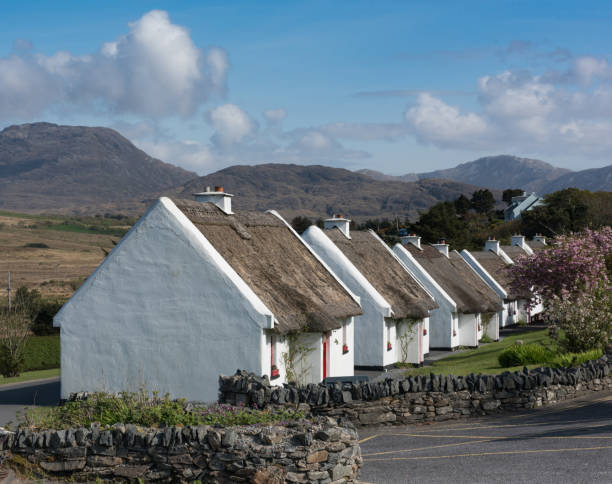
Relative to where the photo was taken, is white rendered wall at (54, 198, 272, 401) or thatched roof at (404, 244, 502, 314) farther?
thatched roof at (404, 244, 502, 314)

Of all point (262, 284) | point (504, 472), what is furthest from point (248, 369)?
point (504, 472)

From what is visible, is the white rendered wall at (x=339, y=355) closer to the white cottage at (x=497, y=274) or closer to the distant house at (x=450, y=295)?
the distant house at (x=450, y=295)

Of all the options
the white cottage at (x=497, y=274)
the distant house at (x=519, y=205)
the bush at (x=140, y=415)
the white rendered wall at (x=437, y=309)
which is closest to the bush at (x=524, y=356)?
the white rendered wall at (x=437, y=309)

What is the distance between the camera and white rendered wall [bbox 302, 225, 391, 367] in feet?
99.1

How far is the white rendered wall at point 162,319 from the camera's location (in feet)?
64.6

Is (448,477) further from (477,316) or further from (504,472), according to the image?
(477,316)

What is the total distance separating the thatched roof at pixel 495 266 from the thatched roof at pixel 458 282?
6122mm

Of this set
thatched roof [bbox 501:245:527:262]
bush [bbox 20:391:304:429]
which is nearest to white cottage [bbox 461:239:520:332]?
thatched roof [bbox 501:245:527:262]

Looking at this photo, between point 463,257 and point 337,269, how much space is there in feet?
76.5

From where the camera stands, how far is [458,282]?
138 feet

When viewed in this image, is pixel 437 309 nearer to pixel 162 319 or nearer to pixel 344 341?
pixel 344 341

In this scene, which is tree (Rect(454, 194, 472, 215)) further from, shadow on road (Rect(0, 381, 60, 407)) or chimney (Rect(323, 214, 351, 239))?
shadow on road (Rect(0, 381, 60, 407))

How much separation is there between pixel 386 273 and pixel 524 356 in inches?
366

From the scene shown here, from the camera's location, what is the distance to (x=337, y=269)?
30.7m
